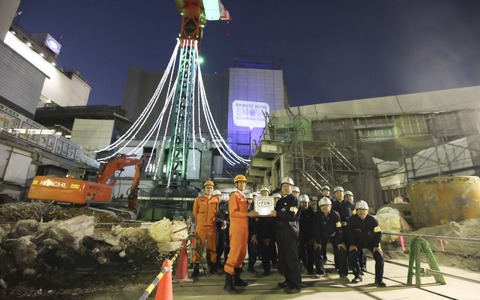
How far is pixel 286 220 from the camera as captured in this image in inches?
176

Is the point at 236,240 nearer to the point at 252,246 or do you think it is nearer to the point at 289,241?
the point at 289,241

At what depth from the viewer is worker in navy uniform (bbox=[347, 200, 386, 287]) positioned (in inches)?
191

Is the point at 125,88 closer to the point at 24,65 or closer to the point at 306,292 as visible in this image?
the point at 24,65

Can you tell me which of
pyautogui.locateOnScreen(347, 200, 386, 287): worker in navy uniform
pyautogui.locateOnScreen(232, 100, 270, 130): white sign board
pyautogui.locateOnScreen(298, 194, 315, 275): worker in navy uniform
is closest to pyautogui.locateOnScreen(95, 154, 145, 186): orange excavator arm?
pyautogui.locateOnScreen(298, 194, 315, 275): worker in navy uniform

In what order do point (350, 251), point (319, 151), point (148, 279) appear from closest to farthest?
→ point (350, 251), point (148, 279), point (319, 151)

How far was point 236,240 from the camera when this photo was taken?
4.36 m

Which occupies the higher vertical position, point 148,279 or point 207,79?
point 207,79

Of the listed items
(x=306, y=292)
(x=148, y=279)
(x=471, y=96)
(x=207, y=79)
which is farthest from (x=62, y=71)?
(x=471, y=96)

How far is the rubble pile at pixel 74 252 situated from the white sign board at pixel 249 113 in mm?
23224

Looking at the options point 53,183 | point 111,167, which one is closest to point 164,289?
point 53,183

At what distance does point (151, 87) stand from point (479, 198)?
35.8 meters

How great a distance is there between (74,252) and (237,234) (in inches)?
223

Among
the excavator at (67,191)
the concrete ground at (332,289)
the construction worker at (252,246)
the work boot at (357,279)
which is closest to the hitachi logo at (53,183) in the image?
the excavator at (67,191)

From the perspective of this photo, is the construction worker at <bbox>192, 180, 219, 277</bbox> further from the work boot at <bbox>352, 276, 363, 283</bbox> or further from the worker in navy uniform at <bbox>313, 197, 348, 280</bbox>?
the work boot at <bbox>352, 276, 363, 283</bbox>
